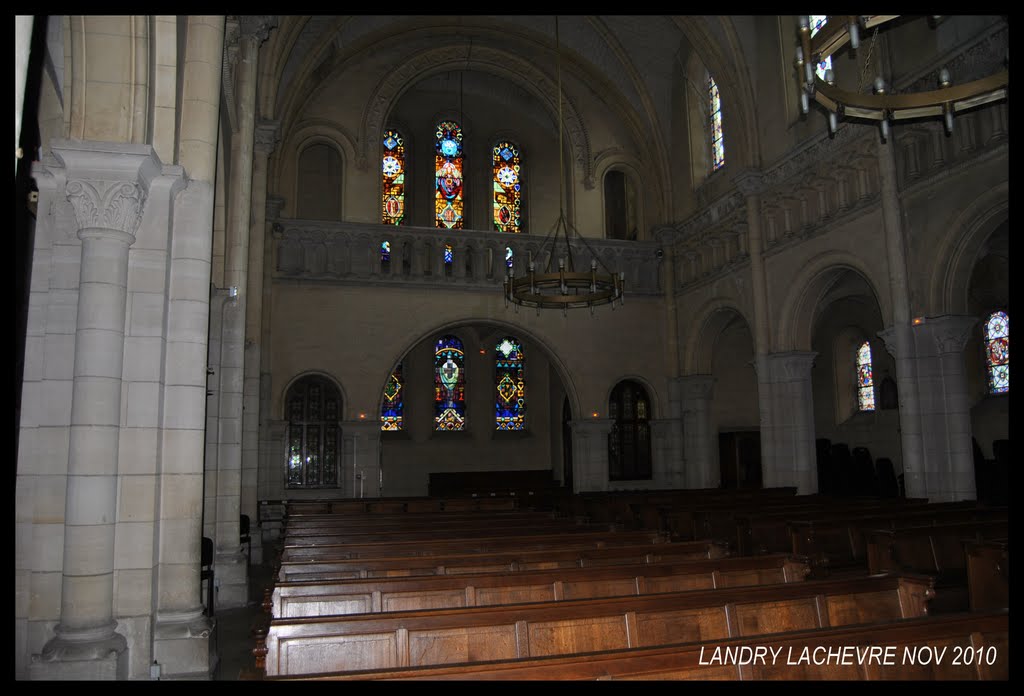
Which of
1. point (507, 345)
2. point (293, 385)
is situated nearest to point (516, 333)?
point (507, 345)

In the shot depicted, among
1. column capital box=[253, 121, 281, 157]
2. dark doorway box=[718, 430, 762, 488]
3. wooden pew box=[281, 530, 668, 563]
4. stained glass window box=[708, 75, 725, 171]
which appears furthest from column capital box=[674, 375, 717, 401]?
wooden pew box=[281, 530, 668, 563]

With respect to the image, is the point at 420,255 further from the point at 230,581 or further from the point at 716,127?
the point at 230,581

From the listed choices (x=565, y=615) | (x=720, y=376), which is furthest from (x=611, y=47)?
(x=565, y=615)

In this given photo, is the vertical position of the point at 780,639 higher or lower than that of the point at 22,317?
lower

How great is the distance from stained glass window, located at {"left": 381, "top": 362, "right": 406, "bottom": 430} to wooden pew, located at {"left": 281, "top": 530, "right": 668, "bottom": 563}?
15.3 meters

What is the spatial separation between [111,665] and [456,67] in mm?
18686

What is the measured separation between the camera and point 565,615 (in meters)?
4.49

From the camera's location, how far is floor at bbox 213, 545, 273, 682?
630 centimetres

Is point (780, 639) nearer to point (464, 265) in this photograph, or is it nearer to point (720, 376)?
point (464, 265)

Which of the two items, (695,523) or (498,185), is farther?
(498,185)

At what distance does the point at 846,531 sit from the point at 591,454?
11.3m
